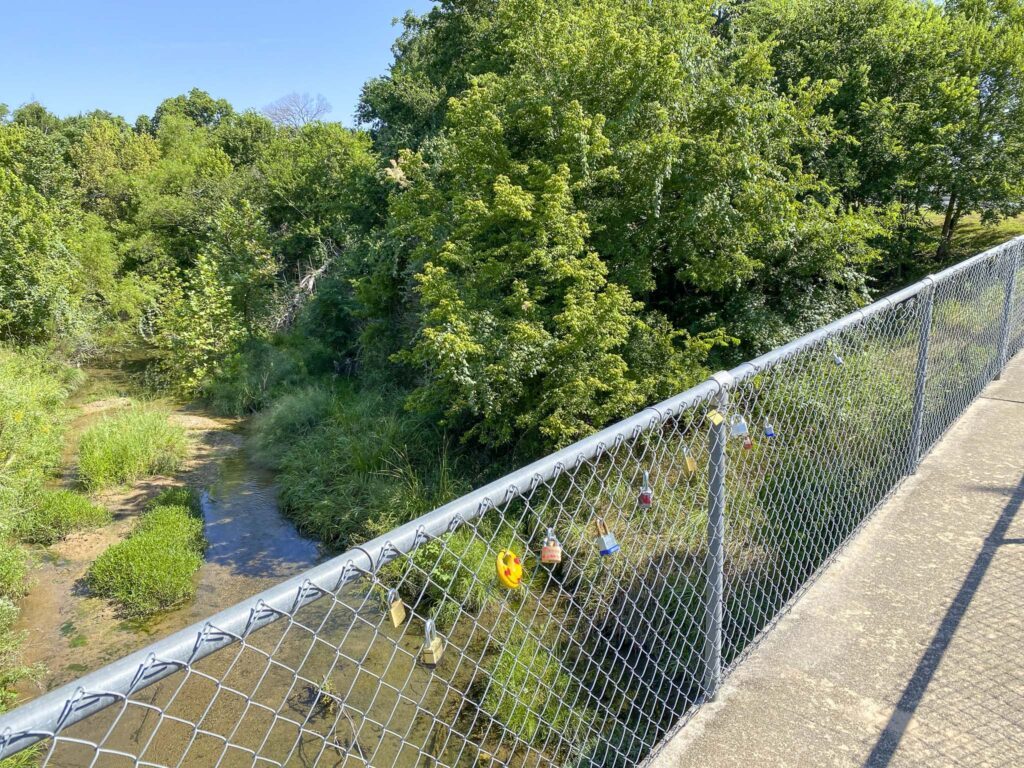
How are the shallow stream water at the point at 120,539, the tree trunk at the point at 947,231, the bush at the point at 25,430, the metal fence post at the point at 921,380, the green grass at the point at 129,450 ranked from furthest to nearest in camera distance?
the tree trunk at the point at 947,231, the green grass at the point at 129,450, the bush at the point at 25,430, the shallow stream water at the point at 120,539, the metal fence post at the point at 921,380

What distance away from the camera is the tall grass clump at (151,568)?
815 cm

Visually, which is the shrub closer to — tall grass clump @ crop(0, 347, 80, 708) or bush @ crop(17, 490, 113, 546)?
tall grass clump @ crop(0, 347, 80, 708)

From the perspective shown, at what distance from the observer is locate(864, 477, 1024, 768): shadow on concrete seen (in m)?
2.16

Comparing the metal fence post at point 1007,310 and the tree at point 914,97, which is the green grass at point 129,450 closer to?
the metal fence post at point 1007,310

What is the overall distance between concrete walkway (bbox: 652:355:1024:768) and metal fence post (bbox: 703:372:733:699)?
105mm

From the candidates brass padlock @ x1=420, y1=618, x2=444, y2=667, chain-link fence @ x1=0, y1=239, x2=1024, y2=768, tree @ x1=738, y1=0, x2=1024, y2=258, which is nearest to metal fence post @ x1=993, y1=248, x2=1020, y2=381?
chain-link fence @ x1=0, y1=239, x2=1024, y2=768

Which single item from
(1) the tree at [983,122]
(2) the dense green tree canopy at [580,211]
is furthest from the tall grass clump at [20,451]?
(1) the tree at [983,122]

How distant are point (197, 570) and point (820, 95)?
407 inches

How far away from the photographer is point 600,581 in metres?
7.18

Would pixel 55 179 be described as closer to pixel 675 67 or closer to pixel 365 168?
pixel 365 168

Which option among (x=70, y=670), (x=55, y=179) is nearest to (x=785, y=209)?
(x=70, y=670)

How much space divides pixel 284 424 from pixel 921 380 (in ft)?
37.3

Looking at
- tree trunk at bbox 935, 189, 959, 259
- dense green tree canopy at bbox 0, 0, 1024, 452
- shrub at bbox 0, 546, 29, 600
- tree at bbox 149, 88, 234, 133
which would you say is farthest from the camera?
tree at bbox 149, 88, 234, 133

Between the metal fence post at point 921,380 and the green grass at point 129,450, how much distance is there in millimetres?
11326
